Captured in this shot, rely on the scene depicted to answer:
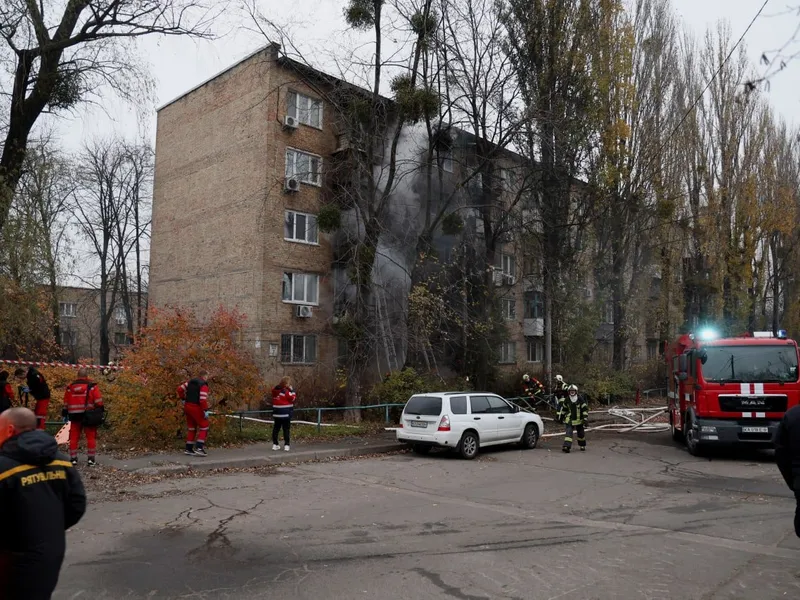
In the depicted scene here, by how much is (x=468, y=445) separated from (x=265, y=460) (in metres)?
4.28

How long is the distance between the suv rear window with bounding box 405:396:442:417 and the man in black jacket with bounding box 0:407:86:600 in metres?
10.6

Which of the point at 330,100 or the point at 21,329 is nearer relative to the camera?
the point at 21,329

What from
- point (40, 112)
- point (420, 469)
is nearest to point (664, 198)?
point (420, 469)

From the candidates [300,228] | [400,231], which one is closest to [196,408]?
[400,231]

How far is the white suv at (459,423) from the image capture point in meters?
13.7

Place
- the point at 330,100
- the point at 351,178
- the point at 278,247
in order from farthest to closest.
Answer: the point at 278,247 → the point at 351,178 → the point at 330,100

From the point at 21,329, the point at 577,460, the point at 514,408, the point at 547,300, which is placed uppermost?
the point at 547,300

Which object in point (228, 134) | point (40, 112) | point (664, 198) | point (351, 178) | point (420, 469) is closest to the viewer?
point (420, 469)

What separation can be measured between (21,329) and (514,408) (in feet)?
40.3

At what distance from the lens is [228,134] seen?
26906 millimetres

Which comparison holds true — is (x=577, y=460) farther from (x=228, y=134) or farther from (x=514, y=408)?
(x=228, y=134)

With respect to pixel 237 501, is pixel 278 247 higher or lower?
higher

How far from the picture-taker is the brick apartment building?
81.8 ft

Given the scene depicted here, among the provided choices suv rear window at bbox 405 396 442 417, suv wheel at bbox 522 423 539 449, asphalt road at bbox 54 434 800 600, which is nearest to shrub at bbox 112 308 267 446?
asphalt road at bbox 54 434 800 600
